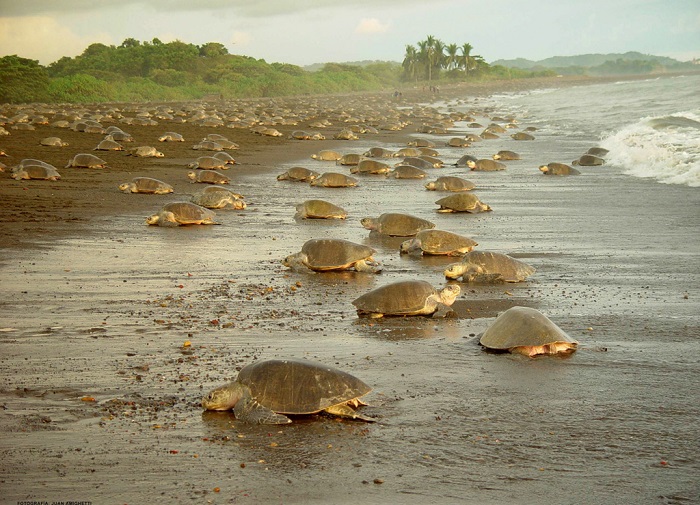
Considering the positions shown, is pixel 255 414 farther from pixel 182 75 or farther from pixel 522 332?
pixel 182 75

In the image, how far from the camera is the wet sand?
4191 millimetres

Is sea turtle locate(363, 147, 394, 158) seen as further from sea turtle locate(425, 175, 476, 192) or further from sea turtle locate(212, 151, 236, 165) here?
sea turtle locate(425, 175, 476, 192)

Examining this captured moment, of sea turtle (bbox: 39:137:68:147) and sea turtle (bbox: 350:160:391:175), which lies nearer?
sea turtle (bbox: 350:160:391:175)

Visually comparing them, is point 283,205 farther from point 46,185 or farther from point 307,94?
point 307,94

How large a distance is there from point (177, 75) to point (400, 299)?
84.2m

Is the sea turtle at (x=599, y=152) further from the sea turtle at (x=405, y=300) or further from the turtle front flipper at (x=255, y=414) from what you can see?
the turtle front flipper at (x=255, y=414)

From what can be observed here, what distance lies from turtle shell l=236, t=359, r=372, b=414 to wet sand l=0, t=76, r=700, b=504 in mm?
142

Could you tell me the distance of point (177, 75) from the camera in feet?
286

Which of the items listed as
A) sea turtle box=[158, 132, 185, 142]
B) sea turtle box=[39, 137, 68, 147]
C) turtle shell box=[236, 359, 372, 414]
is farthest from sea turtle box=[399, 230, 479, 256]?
sea turtle box=[158, 132, 185, 142]

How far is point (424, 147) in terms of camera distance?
2655 centimetres

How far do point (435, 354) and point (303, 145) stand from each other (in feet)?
73.8

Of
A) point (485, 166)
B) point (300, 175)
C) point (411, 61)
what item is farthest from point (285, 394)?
point (411, 61)

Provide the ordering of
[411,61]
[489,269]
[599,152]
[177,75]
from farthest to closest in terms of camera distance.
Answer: [411,61] < [177,75] < [599,152] < [489,269]

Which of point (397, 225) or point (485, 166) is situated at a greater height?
point (397, 225)
